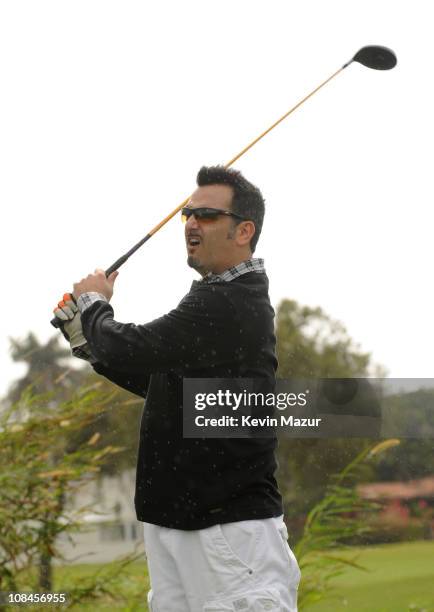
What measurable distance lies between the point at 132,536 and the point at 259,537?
3827 mm

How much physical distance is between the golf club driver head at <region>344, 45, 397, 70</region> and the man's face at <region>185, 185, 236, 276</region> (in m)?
1.10

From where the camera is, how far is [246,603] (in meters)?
3.16

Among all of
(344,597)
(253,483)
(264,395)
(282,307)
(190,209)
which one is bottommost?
(344,597)

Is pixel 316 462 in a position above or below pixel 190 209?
below

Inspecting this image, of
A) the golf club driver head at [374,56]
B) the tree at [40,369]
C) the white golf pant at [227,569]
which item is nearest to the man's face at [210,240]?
the white golf pant at [227,569]

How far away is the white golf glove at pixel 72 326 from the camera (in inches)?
132

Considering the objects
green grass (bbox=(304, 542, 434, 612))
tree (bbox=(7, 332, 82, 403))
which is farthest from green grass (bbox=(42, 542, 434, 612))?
tree (bbox=(7, 332, 82, 403))

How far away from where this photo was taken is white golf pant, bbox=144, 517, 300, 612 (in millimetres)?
3176

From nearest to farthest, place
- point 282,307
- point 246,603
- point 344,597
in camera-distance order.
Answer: point 246,603, point 344,597, point 282,307

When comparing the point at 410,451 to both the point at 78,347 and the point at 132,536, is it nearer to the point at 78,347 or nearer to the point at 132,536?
the point at 132,536

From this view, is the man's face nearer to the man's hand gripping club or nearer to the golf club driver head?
the man's hand gripping club

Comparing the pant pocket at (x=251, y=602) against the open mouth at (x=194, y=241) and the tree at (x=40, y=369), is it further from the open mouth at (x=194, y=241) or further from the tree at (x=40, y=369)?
the tree at (x=40, y=369)

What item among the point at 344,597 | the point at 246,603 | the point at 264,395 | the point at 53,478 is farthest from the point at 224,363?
the point at 344,597

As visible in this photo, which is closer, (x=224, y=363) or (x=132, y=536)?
(x=224, y=363)
